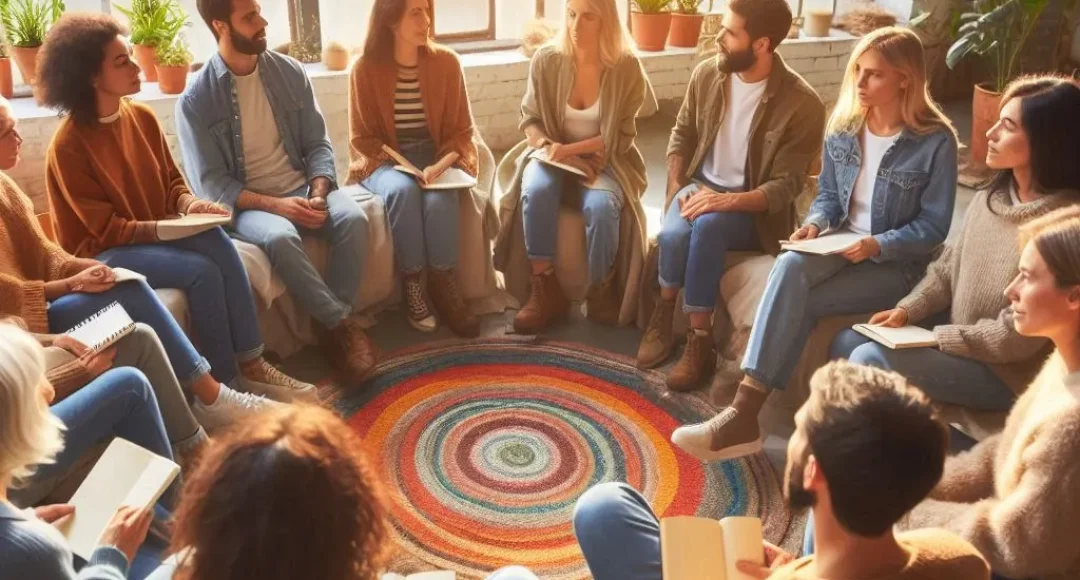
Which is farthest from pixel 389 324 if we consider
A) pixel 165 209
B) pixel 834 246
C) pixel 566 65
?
pixel 834 246

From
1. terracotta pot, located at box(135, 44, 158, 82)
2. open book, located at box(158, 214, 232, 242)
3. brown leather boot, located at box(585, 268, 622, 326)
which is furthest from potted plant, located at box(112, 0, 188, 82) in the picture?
brown leather boot, located at box(585, 268, 622, 326)

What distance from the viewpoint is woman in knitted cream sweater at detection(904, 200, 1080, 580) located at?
1584 mm

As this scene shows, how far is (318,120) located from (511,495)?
4.75 feet

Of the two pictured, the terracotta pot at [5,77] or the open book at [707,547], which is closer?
the open book at [707,547]

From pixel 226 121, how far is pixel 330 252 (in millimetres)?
520

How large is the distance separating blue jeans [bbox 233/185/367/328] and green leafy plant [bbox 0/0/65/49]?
1420mm

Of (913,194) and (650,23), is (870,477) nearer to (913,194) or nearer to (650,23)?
(913,194)

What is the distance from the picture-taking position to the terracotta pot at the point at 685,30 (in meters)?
5.02

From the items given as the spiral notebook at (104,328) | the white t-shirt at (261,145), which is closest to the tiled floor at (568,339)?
the white t-shirt at (261,145)

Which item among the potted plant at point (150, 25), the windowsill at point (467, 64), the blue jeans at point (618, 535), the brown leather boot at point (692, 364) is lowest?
the brown leather boot at point (692, 364)

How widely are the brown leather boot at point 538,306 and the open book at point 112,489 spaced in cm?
163

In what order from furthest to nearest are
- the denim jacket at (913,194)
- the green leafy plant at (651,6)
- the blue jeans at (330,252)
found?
the green leafy plant at (651,6)
the blue jeans at (330,252)
the denim jacket at (913,194)

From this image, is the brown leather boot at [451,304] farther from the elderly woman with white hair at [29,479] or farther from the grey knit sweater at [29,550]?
the grey knit sweater at [29,550]

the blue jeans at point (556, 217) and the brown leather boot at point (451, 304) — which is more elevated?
the blue jeans at point (556, 217)
